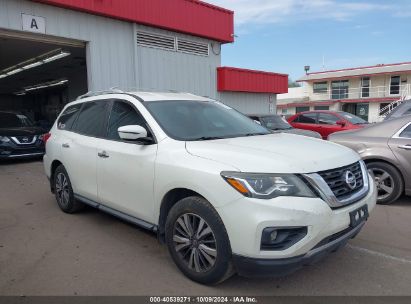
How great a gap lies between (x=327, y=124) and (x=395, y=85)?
27.8 m

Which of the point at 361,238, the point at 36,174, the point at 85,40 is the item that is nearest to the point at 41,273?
the point at 361,238

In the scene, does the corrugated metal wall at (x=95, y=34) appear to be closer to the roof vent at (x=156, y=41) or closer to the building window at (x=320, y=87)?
the roof vent at (x=156, y=41)

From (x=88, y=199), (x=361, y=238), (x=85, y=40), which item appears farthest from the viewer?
(x=85, y=40)

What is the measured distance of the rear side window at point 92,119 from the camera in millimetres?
Answer: 4709

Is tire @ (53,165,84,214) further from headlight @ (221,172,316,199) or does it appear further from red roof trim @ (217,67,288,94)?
red roof trim @ (217,67,288,94)

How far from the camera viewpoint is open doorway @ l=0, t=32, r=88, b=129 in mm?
13125

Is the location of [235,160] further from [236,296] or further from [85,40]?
[85,40]

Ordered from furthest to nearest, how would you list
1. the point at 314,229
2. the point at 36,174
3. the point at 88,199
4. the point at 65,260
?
the point at 36,174 < the point at 88,199 < the point at 65,260 < the point at 314,229

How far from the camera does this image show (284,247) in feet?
9.21

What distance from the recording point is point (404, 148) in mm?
5691

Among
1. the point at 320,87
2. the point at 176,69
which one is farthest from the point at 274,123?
the point at 320,87

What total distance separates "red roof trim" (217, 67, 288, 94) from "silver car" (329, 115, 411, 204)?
895cm

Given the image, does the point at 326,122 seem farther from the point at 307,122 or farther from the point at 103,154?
the point at 103,154

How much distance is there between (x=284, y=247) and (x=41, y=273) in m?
2.40
